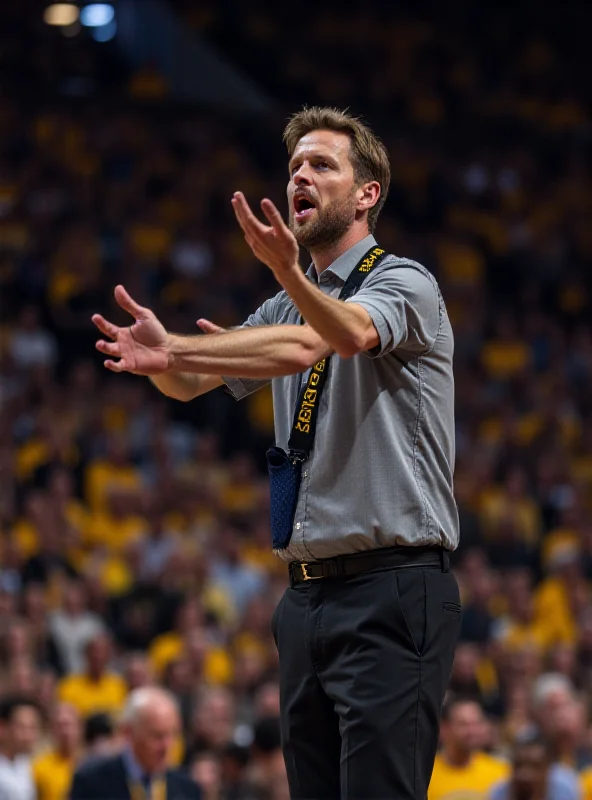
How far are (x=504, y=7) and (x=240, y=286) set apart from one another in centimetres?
875

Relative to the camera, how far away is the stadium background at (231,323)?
30.8 feet

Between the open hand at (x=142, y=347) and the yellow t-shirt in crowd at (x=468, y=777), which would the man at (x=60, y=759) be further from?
the open hand at (x=142, y=347)

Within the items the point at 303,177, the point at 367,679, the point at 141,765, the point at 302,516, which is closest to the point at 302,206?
the point at 303,177

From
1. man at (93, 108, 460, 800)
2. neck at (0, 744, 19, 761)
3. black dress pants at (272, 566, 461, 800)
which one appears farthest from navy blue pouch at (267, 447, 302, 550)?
neck at (0, 744, 19, 761)

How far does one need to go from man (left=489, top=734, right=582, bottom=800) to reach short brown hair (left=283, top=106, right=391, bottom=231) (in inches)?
141

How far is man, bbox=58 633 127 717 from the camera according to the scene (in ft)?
29.4

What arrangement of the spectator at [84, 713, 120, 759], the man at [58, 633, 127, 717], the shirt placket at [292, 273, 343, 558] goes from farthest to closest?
the man at [58, 633, 127, 717] < the spectator at [84, 713, 120, 759] < the shirt placket at [292, 273, 343, 558]

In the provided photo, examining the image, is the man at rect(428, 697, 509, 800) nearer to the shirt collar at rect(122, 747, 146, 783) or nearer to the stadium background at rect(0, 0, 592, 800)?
the stadium background at rect(0, 0, 592, 800)

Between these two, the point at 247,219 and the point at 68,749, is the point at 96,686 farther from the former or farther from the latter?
the point at 247,219

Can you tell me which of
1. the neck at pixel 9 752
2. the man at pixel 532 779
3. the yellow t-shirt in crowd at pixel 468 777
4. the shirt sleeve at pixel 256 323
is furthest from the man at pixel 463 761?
the shirt sleeve at pixel 256 323

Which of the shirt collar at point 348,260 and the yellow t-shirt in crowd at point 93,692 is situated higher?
the shirt collar at point 348,260

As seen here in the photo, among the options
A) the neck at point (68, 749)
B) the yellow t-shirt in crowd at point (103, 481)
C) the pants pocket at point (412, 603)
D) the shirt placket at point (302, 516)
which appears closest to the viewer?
the pants pocket at point (412, 603)

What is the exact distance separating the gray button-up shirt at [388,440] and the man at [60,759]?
445cm

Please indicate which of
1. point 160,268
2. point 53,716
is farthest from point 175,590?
point 160,268
